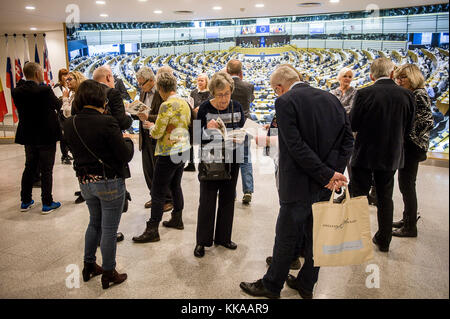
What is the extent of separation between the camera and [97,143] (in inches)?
82.4

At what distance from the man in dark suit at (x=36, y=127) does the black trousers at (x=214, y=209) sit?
7.10ft

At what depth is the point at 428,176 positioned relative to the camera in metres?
5.29

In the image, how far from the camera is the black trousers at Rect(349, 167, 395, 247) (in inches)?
113

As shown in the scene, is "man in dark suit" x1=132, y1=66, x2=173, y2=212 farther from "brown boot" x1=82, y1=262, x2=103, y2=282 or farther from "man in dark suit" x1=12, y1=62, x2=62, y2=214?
"brown boot" x1=82, y1=262, x2=103, y2=282

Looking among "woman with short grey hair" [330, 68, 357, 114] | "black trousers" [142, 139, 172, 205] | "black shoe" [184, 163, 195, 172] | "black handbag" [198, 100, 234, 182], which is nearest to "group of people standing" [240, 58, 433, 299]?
"black handbag" [198, 100, 234, 182]

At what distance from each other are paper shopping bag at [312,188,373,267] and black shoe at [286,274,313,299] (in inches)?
16.2

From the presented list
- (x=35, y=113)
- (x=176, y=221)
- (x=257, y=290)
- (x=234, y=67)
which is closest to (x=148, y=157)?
(x=176, y=221)

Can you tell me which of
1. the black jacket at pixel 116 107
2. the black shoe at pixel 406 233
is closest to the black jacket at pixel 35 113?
the black jacket at pixel 116 107

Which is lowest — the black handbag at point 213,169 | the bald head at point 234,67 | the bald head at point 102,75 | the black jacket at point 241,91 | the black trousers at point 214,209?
the black trousers at point 214,209

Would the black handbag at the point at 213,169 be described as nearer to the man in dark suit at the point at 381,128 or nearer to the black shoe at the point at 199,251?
the black shoe at the point at 199,251

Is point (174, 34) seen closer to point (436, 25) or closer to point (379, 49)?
point (379, 49)

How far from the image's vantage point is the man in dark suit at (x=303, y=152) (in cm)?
192

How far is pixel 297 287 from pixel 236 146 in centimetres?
114

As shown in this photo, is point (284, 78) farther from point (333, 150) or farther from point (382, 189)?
point (382, 189)
